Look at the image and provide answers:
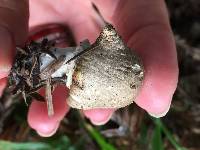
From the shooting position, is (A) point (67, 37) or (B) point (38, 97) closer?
(B) point (38, 97)

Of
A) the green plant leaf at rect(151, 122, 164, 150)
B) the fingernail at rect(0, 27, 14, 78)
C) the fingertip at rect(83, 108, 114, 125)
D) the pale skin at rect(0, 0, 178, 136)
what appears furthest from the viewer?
the green plant leaf at rect(151, 122, 164, 150)

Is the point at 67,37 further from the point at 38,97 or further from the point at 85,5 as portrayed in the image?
the point at 38,97

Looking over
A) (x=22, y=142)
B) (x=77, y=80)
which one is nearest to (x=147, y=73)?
(x=77, y=80)

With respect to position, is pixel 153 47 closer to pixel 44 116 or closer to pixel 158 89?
pixel 158 89

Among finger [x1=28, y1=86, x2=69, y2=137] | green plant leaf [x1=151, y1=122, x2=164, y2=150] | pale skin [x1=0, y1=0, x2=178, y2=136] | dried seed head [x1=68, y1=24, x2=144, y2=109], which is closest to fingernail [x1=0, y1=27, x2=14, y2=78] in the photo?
pale skin [x1=0, y1=0, x2=178, y2=136]

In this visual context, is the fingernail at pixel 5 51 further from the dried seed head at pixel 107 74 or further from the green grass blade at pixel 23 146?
the green grass blade at pixel 23 146

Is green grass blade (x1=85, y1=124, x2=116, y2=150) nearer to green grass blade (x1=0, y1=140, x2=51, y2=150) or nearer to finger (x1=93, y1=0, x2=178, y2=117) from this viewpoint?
green grass blade (x1=0, y1=140, x2=51, y2=150)

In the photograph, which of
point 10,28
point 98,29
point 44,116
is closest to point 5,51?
point 10,28
